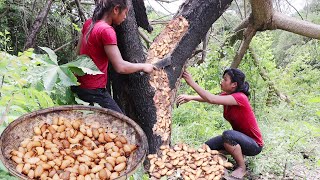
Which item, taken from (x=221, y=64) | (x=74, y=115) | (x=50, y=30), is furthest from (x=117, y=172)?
(x=50, y=30)

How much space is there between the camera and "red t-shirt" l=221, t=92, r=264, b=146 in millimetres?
3216

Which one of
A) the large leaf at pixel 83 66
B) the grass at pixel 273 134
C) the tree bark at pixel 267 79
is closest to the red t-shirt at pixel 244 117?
the grass at pixel 273 134

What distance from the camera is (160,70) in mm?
2965

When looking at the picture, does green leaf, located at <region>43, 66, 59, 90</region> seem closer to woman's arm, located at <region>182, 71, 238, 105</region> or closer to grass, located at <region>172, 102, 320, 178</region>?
woman's arm, located at <region>182, 71, 238, 105</region>

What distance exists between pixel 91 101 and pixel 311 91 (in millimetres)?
5491

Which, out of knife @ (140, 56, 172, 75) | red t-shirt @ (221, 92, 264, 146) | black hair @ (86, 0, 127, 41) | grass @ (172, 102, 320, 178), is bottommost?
grass @ (172, 102, 320, 178)

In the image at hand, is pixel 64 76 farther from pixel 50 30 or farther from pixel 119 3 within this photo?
pixel 50 30

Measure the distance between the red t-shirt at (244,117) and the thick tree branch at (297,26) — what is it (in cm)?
113

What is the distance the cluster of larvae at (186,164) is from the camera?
2570 millimetres

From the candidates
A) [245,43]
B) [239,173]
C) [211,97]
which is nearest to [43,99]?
[211,97]

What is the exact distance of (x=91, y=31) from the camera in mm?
2506

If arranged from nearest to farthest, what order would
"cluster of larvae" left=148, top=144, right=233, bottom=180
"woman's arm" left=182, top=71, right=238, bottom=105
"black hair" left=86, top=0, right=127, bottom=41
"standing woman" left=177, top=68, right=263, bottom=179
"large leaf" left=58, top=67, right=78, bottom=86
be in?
"large leaf" left=58, top=67, right=78, bottom=86, "black hair" left=86, top=0, right=127, bottom=41, "cluster of larvae" left=148, top=144, right=233, bottom=180, "woman's arm" left=182, top=71, right=238, bottom=105, "standing woman" left=177, top=68, right=263, bottom=179

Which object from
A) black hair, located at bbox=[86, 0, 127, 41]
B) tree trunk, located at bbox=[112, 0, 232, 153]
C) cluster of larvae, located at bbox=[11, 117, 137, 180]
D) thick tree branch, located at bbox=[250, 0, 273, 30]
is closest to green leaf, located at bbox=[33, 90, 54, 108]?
cluster of larvae, located at bbox=[11, 117, 137, 180]

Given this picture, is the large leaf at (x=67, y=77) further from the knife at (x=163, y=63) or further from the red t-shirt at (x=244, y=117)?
the red t-shirt at (x=244, y=117)
